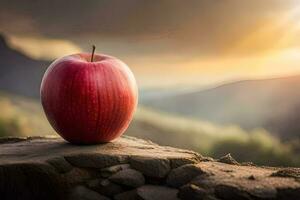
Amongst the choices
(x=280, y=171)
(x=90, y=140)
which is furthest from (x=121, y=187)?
(x=280, y=171)

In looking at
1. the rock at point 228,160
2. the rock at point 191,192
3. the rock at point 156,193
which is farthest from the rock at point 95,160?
the rock at point 228,160

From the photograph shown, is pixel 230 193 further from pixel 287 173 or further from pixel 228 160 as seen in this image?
pixel 228 160

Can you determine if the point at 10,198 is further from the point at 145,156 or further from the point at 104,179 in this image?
the point at 145,156

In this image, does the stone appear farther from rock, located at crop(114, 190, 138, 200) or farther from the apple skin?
the apple skin

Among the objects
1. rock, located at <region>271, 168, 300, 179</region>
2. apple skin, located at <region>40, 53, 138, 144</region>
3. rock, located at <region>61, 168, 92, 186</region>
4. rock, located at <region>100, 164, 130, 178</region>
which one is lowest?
rock, located at <region>61, 168, 92, 186</region>

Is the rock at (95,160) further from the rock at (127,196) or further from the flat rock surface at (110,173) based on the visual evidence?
the rock at (127,196)

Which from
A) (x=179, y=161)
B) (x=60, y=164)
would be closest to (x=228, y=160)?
(x=179, y=161)

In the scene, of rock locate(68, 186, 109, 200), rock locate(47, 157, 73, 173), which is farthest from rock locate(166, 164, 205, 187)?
rock locate(47, 157, 73, 173)
